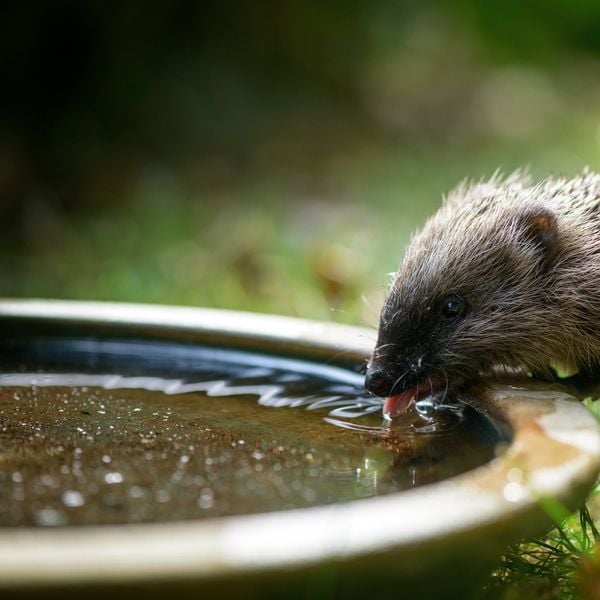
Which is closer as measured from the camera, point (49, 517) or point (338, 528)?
point (338, 528)

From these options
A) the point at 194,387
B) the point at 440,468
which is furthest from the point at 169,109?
the point at 440,468

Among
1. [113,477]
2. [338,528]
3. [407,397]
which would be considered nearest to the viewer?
[338,528]

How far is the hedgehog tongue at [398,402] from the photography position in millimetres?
2846

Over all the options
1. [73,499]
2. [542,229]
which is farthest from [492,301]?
[73,499]

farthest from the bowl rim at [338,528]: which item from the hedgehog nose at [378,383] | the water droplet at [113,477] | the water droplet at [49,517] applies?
the hedgehog nose at [378,383]

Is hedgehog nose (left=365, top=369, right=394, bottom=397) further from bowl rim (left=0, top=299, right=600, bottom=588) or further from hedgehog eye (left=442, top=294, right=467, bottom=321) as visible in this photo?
bowl rim (left=0, top=299, right=600, bottom=588)

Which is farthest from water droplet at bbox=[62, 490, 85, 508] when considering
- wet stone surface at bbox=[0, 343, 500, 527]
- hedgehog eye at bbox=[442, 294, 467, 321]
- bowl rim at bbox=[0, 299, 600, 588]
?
hedgehog eye at bbox=[442, 294, 467, 321]

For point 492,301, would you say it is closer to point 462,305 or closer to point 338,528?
point 462,305

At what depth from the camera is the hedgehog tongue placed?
2846 mm

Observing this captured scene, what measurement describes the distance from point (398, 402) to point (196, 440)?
2.57 ft

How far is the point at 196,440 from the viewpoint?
2.33 m

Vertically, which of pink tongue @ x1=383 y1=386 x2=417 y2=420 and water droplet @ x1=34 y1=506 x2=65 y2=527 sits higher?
water droplet @ x1=34 y1=506 x2=65 y2=527

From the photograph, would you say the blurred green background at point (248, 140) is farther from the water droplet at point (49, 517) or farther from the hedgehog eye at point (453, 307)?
the water droplet at point (49, 517)

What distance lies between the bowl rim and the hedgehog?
2.24ft
